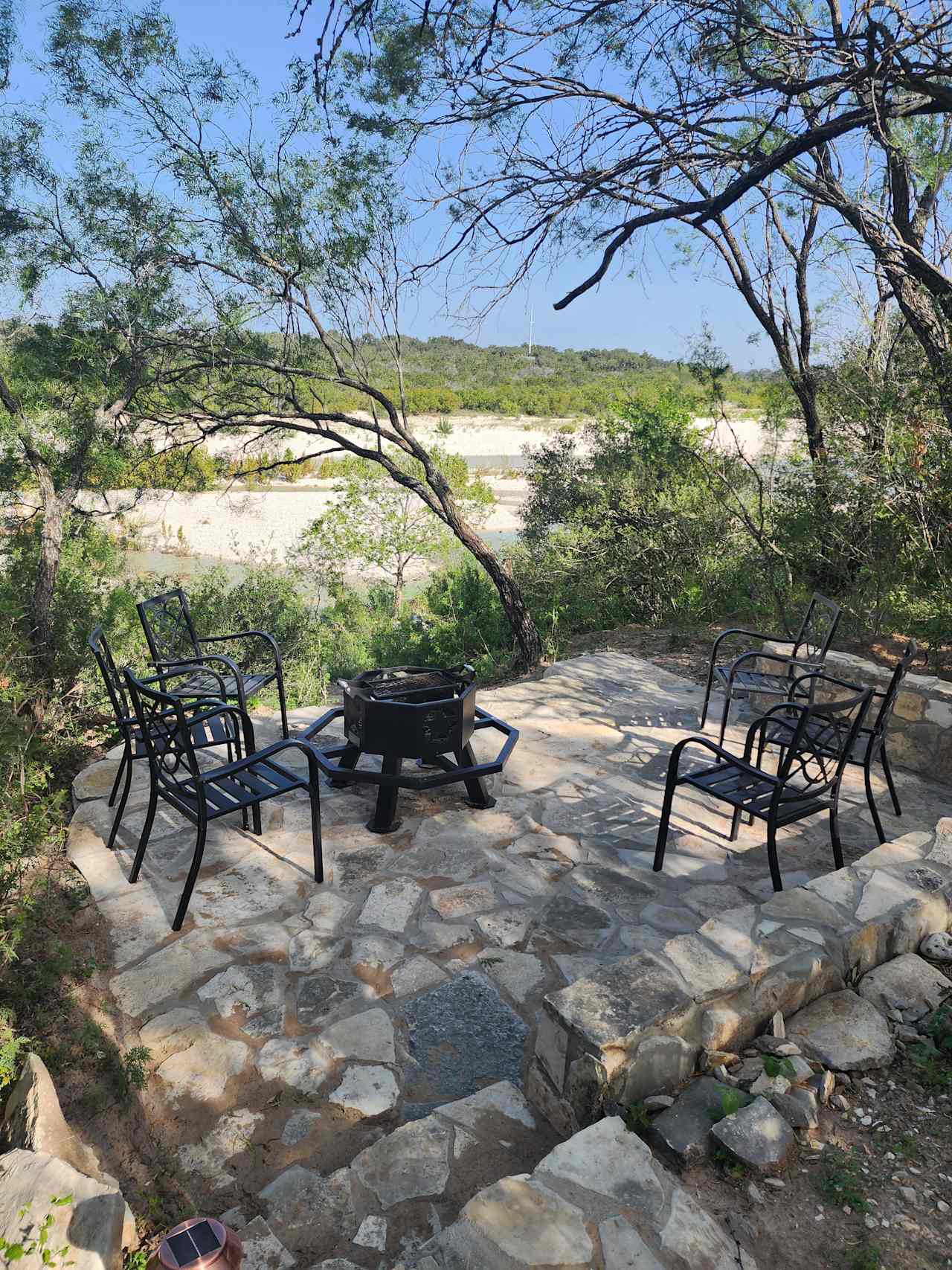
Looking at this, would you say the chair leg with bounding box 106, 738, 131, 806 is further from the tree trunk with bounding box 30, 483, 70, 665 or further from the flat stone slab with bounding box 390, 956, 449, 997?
the tree trunk with bounding box 30, 483, 70, 665

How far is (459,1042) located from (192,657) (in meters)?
3.01

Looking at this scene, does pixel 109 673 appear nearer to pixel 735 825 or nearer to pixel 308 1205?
pixel 308 1205

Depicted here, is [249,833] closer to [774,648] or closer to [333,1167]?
[333,1167]

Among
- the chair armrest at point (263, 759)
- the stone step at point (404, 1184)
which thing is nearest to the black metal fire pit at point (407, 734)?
the chair armrest at point (263, 759)

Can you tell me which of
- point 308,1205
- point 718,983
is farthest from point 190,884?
point 718,983

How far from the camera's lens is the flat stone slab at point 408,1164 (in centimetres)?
192

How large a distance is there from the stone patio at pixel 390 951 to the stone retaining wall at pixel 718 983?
6.0 inches

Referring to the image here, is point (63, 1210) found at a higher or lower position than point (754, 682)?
lower

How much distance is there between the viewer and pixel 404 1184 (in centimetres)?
193

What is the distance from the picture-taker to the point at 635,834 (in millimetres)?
3854

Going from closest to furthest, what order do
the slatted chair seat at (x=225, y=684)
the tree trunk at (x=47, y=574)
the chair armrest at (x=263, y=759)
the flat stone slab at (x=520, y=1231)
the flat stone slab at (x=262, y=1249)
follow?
the flat stone slab at (x=520, y=1231) < the flat stone slab at (x=262, y=1249) < the chair armrest at (x=263, y=759) < the slatted chair seat at (x=225, y=684) < the tree trunk at (x=47, y=574)

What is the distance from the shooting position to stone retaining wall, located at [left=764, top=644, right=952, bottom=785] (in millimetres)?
4441

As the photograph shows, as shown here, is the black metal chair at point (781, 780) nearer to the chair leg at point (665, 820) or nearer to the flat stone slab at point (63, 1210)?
the chair leg at point (665, 820)

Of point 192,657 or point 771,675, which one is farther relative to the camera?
point 771,675
